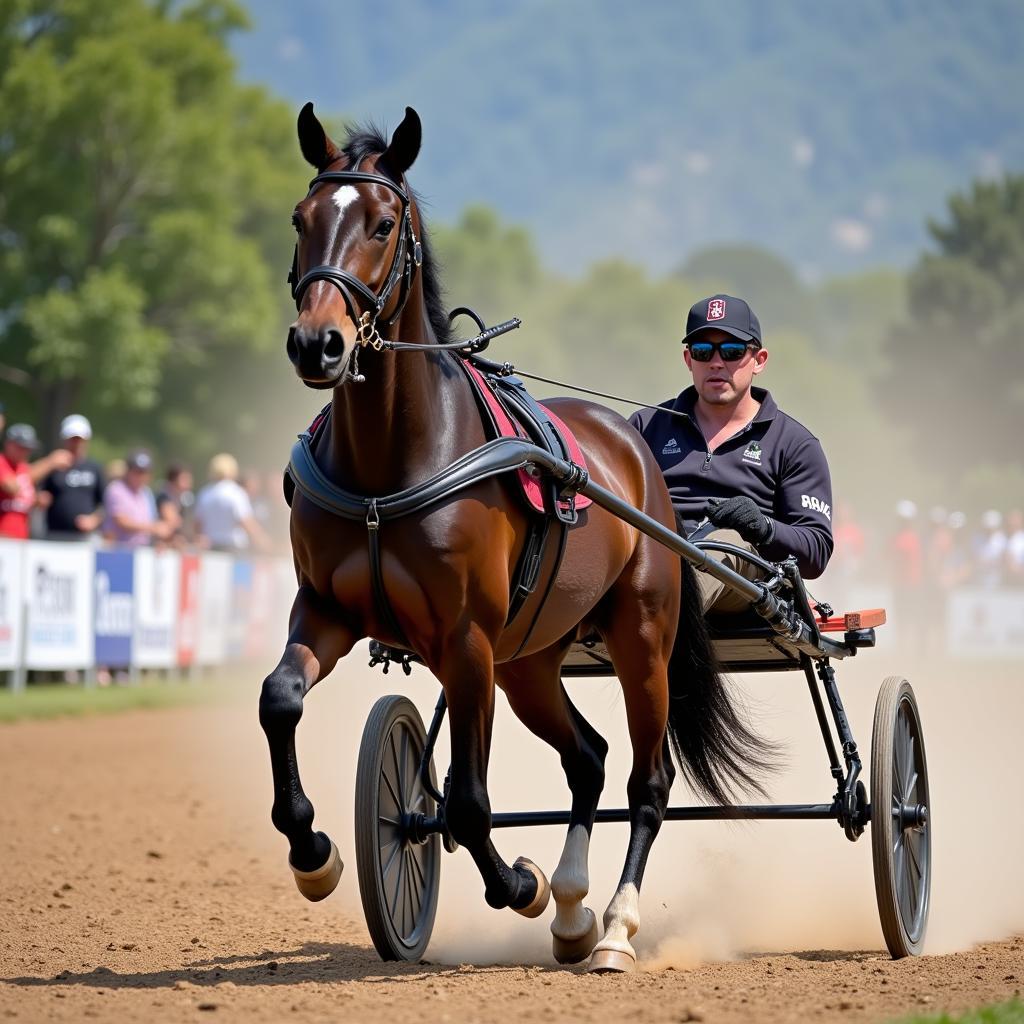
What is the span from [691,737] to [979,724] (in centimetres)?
768

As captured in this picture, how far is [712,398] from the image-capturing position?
5883mm

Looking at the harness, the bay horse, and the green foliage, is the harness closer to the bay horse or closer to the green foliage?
the bay horse

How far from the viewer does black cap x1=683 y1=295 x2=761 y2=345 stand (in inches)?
228

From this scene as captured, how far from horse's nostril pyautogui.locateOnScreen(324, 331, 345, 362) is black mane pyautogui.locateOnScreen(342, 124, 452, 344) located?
2.40 ft

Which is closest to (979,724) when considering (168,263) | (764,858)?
(764,858)

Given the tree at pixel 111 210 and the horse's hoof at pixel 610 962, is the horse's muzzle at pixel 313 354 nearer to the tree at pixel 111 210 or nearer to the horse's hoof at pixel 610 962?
the horse's hoof at pixel 610 962

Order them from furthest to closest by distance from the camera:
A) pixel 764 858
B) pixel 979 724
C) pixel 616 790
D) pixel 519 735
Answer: pixel 979 724 → pixel 519 735 → pixel 616 790 → pixel 764 858

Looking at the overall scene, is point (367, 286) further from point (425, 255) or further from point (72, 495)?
point (72, 495)

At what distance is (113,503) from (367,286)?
1043 centimetres

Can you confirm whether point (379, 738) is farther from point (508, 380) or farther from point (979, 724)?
point (979, 724)

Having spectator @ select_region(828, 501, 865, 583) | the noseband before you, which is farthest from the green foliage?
spectator @ select_region(828, 501, 865, 583)

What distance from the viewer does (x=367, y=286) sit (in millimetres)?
4176

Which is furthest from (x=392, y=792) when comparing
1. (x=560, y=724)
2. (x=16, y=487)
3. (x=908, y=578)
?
(x=908, y=578)

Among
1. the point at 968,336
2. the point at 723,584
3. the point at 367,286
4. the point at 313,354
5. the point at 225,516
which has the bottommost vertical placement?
the point at 723,584
